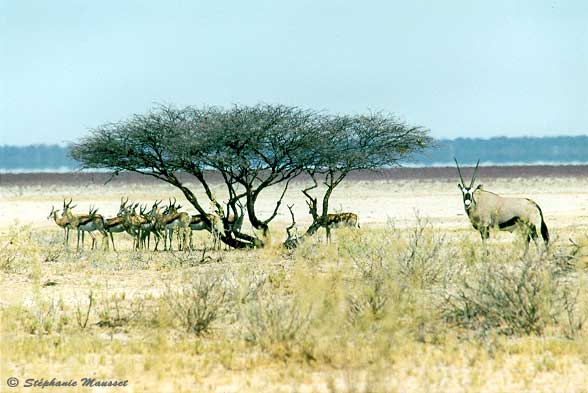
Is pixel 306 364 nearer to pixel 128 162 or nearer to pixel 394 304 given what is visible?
pixel 394 304

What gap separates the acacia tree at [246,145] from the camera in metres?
21.8

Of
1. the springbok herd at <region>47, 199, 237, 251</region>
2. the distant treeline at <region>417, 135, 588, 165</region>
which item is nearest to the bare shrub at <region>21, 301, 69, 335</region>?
the springbok herd at <region>47, 199, 237, 251</region>

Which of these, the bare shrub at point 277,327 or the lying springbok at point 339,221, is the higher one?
the lying springbok at point 339,221

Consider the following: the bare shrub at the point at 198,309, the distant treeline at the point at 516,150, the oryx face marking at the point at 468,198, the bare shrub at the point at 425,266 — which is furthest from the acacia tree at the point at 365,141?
the distant treeline at the point at 516,150

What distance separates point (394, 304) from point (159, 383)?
323cm

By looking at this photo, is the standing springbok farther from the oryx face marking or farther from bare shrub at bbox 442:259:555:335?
bare shrub at bbox 442:259:555:335

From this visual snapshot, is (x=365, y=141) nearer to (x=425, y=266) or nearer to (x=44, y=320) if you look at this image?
(x=425, y=266)

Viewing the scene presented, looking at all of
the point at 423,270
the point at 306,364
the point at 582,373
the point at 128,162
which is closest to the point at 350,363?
the point at 306,364

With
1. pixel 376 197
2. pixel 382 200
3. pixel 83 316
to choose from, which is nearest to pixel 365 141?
pixel 83 316

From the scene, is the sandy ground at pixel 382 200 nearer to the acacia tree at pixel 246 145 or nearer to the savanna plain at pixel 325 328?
the acacia tree at pixel 246 145

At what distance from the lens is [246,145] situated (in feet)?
72.1

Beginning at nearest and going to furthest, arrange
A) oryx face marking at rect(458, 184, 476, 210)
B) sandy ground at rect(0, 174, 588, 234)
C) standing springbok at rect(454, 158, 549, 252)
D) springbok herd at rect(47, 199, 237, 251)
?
standing springbok at rect(454, 158, 549, 252), oryx face marking at rect(458, 184, 476, 210), springbok herd at rect(47, 199, 237, 251), sandy ground at rect(0, 174, 588, 234)

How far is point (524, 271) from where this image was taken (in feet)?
39.1

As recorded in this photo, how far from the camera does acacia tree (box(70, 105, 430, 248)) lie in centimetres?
2181
